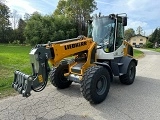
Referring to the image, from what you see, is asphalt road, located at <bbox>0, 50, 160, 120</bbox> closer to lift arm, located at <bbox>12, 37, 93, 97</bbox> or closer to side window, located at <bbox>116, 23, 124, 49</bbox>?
lift arm, located at <bbox>12, 37, 93, 97</bbox>

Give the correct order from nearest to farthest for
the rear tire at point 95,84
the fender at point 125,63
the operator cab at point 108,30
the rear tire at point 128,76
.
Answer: the rear tire at point 95,84 < the operator cab at point 108,30 < the fender at point 125,63 < the rear tire at point 128,76

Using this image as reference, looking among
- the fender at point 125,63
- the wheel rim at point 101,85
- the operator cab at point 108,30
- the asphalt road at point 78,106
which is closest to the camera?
the asphalt road at point 78,106

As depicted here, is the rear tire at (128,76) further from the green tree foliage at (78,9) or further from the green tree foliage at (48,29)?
the green tree foliage at (78,9)

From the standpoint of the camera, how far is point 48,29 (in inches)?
1396

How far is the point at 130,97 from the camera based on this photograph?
5625 mm

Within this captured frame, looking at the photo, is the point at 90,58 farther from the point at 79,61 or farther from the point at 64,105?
the point at 64,105

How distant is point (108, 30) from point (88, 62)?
142 cm

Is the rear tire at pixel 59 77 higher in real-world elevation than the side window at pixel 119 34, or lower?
lower

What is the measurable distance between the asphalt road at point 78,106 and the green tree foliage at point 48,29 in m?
29.1

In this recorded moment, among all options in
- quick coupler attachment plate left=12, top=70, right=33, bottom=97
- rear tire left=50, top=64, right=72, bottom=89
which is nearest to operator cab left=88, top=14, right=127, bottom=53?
rear tire left=50, top=64, right=72, bottom=89

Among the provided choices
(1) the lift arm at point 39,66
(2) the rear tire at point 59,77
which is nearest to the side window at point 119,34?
(2) the rear tire at point 59,77

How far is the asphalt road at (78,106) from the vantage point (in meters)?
4.34


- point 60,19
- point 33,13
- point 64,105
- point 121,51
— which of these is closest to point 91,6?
point 60,19

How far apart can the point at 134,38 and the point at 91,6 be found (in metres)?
50.7
